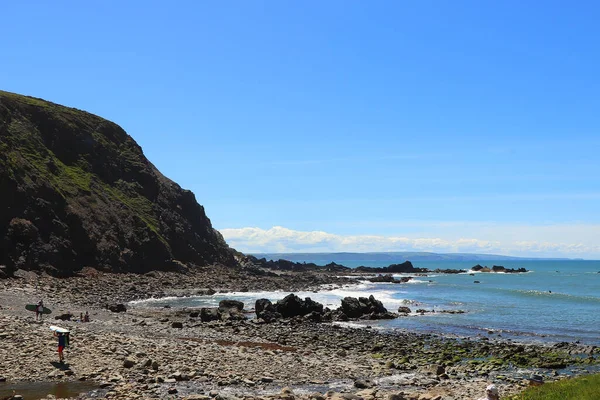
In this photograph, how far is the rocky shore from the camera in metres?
23.8

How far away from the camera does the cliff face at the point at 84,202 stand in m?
81.5

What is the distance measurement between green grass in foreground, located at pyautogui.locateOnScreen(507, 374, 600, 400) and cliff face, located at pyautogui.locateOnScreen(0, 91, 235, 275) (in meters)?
67.9

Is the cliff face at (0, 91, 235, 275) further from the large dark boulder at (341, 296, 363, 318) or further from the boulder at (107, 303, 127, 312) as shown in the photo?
the large dark boulder at (341, 296, 363, 318)

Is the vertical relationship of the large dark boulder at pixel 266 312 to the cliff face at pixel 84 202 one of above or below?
below

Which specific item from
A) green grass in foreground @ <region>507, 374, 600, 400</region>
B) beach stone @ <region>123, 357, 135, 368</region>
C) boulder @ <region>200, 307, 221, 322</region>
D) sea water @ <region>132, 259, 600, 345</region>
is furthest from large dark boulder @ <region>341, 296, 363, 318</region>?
green grass in foreground @ <region>507, 374, 600, 400</region>

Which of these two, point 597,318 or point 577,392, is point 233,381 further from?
point 597,318

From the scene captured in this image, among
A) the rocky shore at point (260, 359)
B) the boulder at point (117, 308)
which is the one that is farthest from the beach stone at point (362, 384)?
the boulder at point (117, 308)

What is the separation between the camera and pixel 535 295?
296 ft

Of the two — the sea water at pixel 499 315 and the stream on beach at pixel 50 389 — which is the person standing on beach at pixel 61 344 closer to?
the stream on beach at pixel 50 389

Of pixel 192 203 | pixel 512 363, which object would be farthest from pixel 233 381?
pixel 192 203

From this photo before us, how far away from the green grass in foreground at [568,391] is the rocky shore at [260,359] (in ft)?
14.3

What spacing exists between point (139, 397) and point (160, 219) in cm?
10297

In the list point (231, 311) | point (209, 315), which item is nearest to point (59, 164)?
point (231, 311)

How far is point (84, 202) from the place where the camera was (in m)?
99.8
